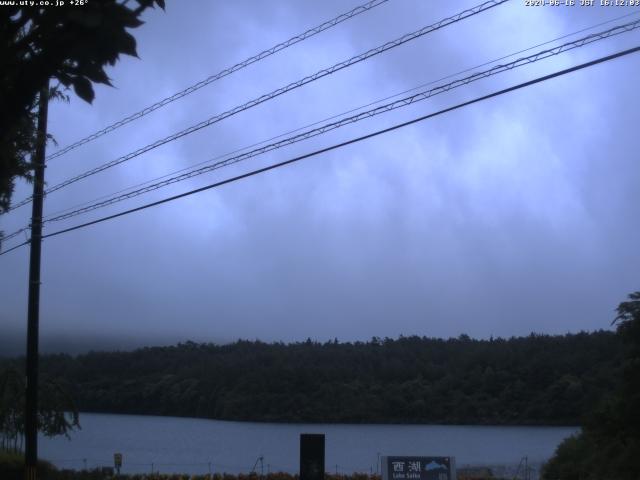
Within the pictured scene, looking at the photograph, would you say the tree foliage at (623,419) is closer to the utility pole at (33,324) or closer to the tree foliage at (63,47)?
the utility pole at (33,324)

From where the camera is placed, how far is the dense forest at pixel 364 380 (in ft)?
97.0

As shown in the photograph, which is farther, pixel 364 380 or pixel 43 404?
pixel 364 380

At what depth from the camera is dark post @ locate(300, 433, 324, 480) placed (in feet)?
45.1

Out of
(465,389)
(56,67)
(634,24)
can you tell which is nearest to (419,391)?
(465,389)

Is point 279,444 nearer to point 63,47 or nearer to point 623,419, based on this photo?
point 623,419

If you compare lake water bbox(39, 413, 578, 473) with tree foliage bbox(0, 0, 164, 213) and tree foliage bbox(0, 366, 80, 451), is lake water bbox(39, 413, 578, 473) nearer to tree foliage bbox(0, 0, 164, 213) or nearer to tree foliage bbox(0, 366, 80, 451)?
tree foliage bbox(0, 366, 80, 451)

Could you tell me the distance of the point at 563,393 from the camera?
2856 cm

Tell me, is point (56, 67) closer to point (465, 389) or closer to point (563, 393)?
point (563, 393)

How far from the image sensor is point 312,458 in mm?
13805

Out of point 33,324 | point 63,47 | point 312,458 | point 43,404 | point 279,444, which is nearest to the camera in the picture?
point 63,47

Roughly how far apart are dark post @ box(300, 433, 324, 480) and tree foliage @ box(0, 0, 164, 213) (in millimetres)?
9384

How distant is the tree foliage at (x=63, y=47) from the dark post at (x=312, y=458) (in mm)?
9384

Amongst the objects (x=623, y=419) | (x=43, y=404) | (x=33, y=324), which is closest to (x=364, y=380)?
(x=43, y=404)

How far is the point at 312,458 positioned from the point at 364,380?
71.0 feet
